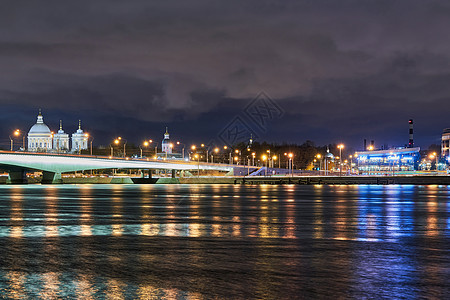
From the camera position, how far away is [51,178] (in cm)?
12681

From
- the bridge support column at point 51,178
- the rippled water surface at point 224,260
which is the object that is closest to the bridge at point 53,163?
the bridge support column at point 51,178

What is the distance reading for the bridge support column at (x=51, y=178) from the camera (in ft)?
412

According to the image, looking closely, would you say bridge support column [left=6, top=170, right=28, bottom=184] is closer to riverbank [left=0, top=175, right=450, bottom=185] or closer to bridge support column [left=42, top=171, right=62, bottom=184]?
bridge support column [left=42, top=171, right=62, bottom=184]

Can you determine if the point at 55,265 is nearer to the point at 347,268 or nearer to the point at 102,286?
the point at 102,286

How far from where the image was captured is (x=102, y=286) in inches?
432

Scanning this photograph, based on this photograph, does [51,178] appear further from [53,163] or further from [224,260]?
[224,260]

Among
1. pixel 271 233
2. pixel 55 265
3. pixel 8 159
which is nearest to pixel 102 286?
pixel 55 265

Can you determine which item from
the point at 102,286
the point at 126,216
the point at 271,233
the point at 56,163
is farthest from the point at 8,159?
the point at 102,286

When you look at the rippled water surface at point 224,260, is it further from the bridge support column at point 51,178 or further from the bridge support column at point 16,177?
the bridge support column at point 16,177

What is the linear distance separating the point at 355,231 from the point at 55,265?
12411 millimetres

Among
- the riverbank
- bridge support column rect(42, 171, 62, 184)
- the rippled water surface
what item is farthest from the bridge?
the rippled water surface

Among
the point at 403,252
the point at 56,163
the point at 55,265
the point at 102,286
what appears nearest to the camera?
the point at 102,286

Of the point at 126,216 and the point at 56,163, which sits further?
the point at 56,163

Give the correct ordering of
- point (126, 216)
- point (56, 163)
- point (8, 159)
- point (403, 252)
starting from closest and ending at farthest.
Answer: point (403, 252)
point (126, 216)
point (8, 159)
point (56, 163)
